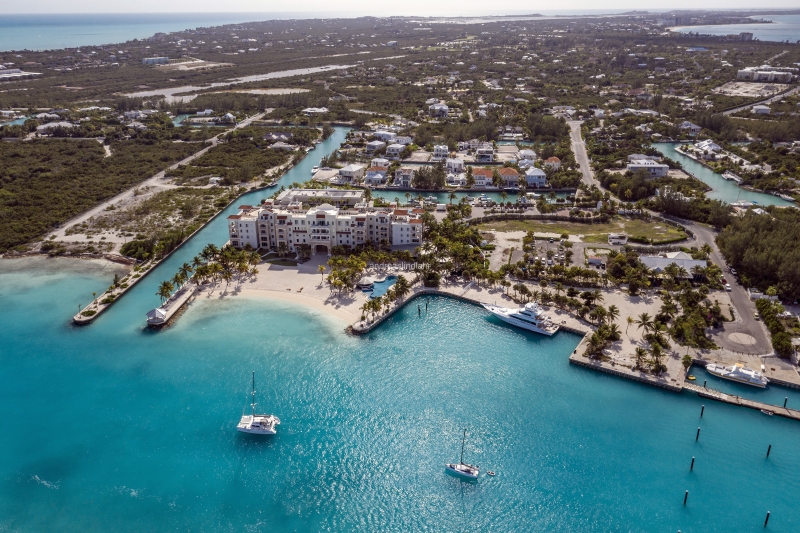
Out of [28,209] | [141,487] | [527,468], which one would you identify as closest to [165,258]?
[28,209]

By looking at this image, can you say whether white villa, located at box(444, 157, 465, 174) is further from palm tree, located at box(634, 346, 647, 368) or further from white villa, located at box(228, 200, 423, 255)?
palm tree, located at box(634, 346, 647, 368)

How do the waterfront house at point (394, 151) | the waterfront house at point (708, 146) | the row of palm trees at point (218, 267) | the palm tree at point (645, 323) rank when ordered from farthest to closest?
the waterfront house at point (708, 146), the waterfront house at point (394, 151), the row of palm trees at point (218, 267), the palm tree at point (645, 323)

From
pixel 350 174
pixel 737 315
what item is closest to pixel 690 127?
pixel 350 174

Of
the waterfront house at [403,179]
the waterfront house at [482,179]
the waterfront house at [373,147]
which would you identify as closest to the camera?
the waterfront house at [482,179]

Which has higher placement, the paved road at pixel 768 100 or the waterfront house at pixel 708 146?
the paved road at pixel 768 100

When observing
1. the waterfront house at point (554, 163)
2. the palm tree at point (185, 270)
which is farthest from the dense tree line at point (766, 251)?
the palm tree at point (185, 270)

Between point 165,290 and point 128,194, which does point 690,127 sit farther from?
point 165,290

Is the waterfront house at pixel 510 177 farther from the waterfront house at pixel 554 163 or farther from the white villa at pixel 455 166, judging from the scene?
the white villa at pixel 455 166
